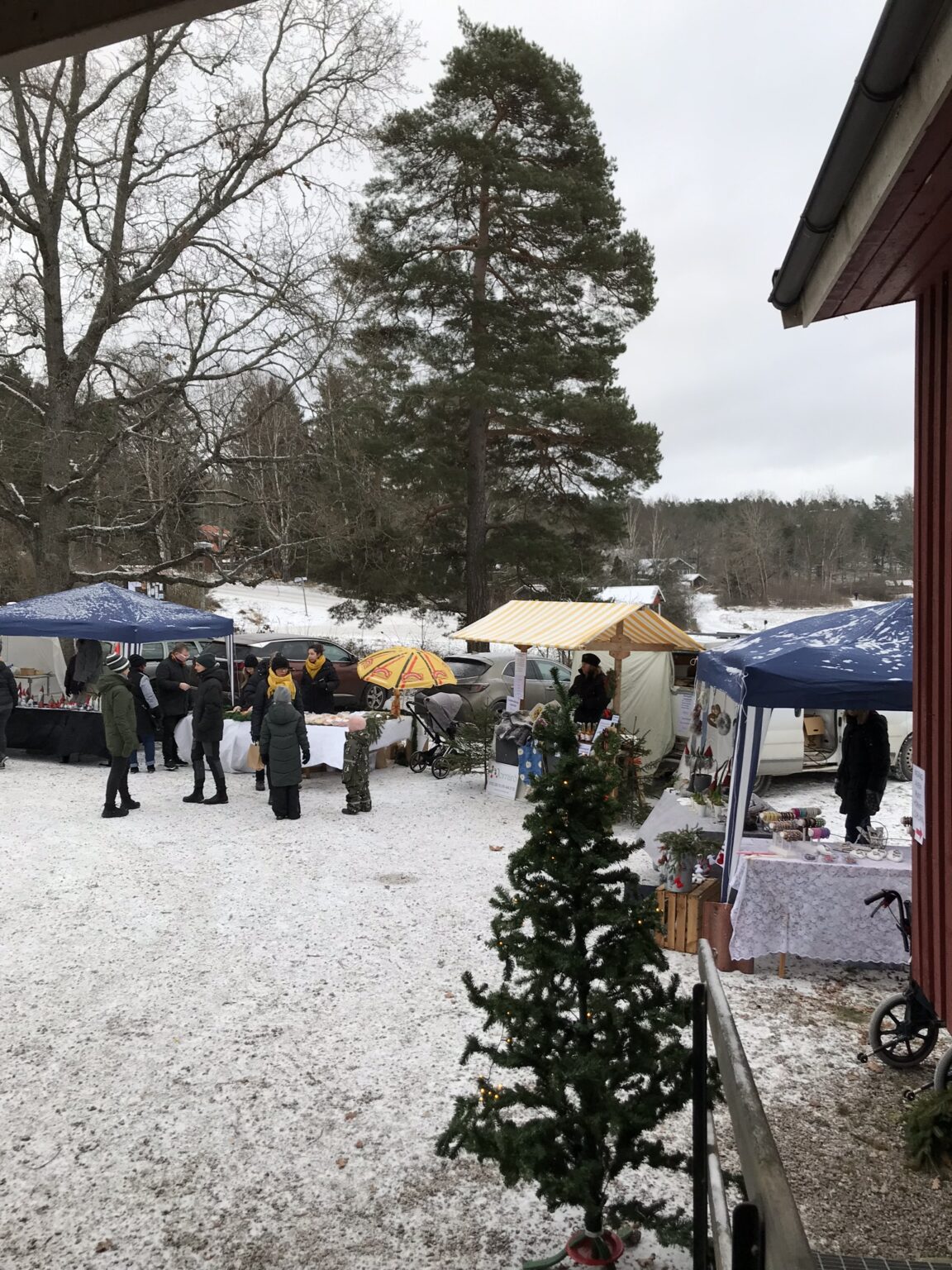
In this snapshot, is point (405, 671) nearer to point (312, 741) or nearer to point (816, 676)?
point (312, 741)

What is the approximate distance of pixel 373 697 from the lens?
1897cm

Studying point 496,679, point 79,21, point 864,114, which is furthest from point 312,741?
point 864,114

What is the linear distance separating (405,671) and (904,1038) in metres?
8.93

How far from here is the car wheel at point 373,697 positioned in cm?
1886

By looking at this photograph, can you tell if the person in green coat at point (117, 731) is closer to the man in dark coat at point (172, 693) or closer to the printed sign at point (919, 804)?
the man in dark coat at point (172, 693)

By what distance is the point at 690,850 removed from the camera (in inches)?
285

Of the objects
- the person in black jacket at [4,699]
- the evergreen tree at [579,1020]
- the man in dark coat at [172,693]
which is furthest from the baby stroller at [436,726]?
the evergreen tree at [579,1020]

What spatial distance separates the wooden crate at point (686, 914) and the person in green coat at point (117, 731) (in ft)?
21.2

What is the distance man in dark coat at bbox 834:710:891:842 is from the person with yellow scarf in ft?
19.8

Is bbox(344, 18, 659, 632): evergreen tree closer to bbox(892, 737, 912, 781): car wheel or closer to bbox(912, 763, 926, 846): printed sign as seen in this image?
bbox(892, 737, 912, 781): car wheel

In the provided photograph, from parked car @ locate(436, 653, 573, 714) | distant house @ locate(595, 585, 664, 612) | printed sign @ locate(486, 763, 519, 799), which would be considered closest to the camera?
printed sign @ locate(486, 763, 519, 799)

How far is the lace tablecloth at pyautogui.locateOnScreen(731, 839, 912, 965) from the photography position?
646cm

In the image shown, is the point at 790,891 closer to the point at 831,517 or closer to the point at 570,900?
the point at 570,900

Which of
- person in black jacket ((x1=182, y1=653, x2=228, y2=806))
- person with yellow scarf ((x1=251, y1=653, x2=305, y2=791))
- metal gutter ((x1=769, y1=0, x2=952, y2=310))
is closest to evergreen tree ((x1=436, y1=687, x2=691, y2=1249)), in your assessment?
metal gutter ((x1=769, y1=0, x2=952, y2=310))
